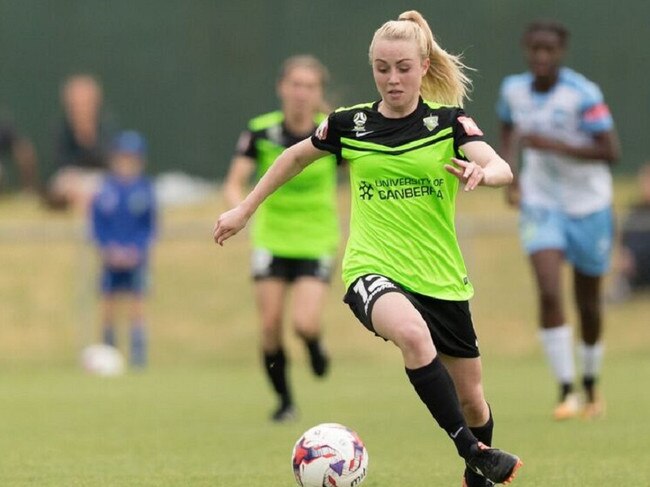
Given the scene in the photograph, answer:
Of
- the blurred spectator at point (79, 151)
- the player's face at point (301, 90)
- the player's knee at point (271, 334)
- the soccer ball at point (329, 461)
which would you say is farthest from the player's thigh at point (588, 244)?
the blurred spectator at point (79, 151)

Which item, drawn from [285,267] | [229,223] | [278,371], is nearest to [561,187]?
[285,267]

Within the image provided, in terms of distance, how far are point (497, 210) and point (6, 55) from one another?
245 inches

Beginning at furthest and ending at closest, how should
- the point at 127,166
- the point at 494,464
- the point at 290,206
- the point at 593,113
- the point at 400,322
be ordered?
the point at 127,166, the point at 290,206, the point at 593,113, the point at 400,322, the point at 494,464

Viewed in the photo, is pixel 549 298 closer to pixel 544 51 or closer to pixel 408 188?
pixel 544 51

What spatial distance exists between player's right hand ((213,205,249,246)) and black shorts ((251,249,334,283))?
12.4 ft

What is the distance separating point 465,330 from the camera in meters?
6.45

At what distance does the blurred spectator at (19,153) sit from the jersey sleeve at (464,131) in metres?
13.0

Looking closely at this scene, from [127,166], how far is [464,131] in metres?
10.5

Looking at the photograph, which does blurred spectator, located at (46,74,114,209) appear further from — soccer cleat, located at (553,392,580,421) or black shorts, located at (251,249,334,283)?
soccer cleat, located at (553,392,580,421)

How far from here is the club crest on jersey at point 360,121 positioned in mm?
6551

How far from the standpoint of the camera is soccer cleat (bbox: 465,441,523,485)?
5.95 metres

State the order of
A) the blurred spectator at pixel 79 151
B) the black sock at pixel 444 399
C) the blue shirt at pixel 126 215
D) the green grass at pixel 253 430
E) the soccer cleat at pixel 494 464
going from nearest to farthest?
the soccer cleat at pixel 494 464
the black sock at pixel 444 399
the green grass at pixel 253 430
the blue shirt at pixel 126 215
the blurred spectator at pixel 79 151

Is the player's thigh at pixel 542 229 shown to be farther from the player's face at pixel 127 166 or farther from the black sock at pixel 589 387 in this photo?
the player's face at pixel 127 166

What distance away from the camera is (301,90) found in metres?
10.2
